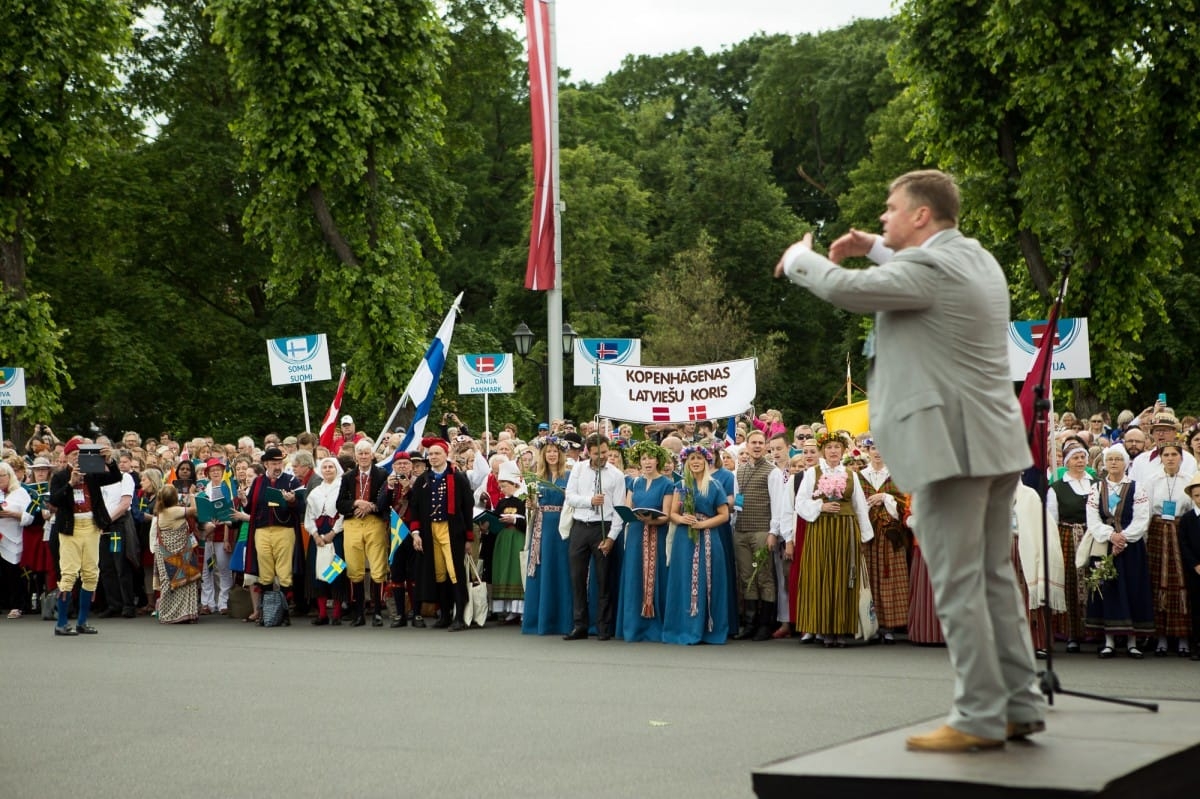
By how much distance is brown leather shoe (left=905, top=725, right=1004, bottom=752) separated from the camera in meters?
5.04

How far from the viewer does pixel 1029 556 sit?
12.2m

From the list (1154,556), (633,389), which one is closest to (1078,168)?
(633,389)

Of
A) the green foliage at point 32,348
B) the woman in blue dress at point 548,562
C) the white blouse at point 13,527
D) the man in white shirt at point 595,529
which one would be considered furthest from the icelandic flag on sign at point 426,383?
the green foliage at point 32,348

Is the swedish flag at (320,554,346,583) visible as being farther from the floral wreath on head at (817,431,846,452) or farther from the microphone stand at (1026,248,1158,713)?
the microphone stand at (1026,248,1158,713)

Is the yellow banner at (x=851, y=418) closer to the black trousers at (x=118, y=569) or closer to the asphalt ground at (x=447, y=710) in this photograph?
the asphalt ground at (x=447, y=710)

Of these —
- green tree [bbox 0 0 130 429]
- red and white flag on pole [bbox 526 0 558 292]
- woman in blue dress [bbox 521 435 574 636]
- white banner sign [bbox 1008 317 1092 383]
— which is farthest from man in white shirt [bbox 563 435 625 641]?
green tree [bbox 0 0 130 429]

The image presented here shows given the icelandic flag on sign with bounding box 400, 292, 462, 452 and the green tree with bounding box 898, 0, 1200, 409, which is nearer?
the icelandic flag on sign with bounding box 400, 292, 462, 452

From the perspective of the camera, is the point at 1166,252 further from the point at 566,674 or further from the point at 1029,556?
the point at 566,674

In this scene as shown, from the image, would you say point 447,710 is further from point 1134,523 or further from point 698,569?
point 1134,523

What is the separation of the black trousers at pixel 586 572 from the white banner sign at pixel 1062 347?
8.31m

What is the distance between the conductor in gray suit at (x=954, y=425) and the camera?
4.99 metres

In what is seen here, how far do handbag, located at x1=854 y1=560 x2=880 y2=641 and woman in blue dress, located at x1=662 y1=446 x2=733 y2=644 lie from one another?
1.32m

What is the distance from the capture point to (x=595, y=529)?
15.1m

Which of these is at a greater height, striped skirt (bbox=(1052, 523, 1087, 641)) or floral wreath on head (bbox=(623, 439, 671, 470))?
floral wreath on head (bbox=(623, 439, 671, 470))
